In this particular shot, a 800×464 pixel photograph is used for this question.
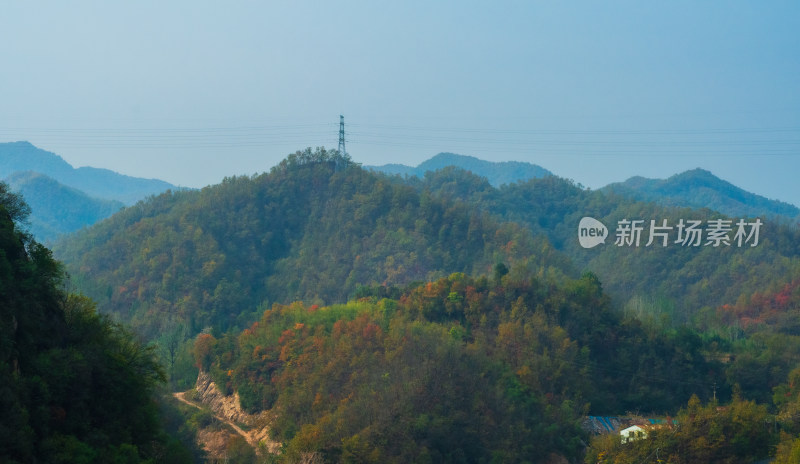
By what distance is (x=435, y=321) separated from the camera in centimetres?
4125

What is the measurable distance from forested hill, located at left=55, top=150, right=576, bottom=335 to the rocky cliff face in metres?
16.5

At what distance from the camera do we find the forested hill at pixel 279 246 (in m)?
60.2

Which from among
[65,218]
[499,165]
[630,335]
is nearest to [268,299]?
[630,335]

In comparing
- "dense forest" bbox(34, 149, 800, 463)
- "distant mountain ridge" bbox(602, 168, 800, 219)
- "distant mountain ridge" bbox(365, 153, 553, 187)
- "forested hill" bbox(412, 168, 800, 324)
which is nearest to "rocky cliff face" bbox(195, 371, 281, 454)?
"dense forest" bbox(34, 149, 800, 463)

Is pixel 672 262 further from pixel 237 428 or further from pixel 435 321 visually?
pixel 237 428

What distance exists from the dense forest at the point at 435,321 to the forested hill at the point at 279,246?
0.20 meters

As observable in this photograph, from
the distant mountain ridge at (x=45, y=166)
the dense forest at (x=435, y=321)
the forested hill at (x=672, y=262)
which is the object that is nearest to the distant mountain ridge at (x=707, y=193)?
the forested hill at (x=672, y=262)

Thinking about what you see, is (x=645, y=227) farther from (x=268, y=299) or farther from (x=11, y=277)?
(x=11, y=277)

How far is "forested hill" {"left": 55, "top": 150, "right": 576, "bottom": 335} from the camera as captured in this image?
198 ft

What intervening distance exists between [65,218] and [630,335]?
104 metres

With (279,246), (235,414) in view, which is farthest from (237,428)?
(279,246)

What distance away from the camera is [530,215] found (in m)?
98.9

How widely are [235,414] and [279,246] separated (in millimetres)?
34003

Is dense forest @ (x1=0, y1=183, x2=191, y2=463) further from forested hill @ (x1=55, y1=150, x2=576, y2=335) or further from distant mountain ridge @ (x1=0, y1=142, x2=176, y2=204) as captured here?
distant mountain ridge @ (x1=0, y1=142, x2=176, y2=204)
